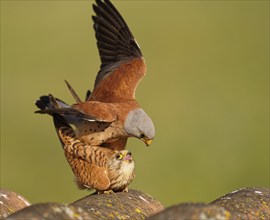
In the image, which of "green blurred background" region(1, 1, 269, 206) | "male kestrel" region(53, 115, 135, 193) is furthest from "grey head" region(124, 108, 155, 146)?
"green blurred background" region(1, 1, 269, 206)

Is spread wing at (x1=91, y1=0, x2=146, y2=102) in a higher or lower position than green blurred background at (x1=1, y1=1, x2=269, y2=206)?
higher

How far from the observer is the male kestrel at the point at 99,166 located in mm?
10039

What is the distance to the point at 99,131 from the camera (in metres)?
11.0

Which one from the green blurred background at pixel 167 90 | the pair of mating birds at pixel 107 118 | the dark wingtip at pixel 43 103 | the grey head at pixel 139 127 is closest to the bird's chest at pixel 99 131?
the pair of mating birds at pixel 107 118

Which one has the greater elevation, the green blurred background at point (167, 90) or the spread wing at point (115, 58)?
the spread wing at point (115, 58)

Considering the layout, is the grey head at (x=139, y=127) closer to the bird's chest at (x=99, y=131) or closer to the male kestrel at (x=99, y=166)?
the bird's chest at (x=99, y=131)

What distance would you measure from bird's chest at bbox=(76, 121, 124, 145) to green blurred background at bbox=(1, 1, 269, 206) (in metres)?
7.74

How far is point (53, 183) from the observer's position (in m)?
20.2

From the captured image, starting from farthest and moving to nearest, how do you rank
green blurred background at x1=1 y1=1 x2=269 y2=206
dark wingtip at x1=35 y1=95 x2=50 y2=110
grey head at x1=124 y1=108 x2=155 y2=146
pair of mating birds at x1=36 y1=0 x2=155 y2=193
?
green blurred background at x1=1 y1=1 x2=269 y2=206 → dark wingtip at x1=35 y1=95 x2=50 y2=110 → grey head at x1=124 y1=108 x2=155 y2=146 → pair of mating birds at x1=36 y1=0 x2=155 y2=193

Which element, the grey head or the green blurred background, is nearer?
the grey head

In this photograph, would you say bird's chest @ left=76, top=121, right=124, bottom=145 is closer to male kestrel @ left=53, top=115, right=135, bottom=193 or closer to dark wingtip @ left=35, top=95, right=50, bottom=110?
male kestrel @ left=53, top=115, right=135, bottom=193

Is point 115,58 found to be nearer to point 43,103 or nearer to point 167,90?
point 43,103

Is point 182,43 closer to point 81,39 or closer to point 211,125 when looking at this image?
point 81,39

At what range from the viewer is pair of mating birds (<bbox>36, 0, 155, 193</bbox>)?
33.6ft
